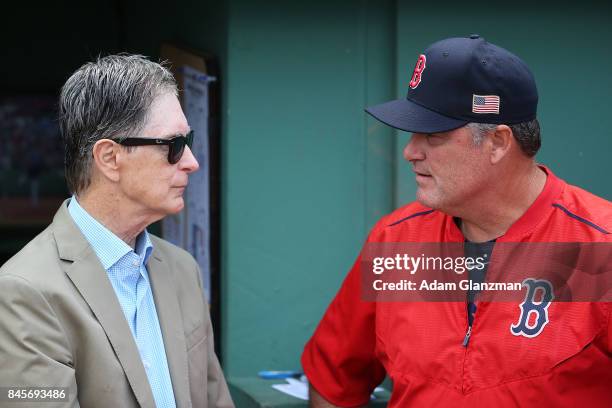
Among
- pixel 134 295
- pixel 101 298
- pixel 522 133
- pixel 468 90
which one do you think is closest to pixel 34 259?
pixel 101 298

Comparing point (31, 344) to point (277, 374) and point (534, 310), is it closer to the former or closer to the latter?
point (534, 310)

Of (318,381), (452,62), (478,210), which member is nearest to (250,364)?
(318,381)

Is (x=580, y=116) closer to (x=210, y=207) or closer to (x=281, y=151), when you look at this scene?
(x=281, y=151)

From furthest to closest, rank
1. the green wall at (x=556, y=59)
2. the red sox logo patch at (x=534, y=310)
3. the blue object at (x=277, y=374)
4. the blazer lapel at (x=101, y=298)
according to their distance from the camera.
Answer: the blue object at (x=277, y=374) < the green wall at (x=556, y=59) < the red sox logo patch at (x=534, y=310) < the blazer lapel at (x=101, y=298)

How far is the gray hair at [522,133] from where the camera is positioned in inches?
103

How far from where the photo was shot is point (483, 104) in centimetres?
259

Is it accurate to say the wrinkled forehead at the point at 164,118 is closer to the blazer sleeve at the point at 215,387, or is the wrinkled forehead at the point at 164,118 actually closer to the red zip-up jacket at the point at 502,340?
the blazer sleeve at the point at 215,387

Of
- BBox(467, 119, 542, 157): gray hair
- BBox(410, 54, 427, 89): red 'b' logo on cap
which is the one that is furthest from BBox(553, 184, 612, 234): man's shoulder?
BBox(410, 54, 427, 89): red 'b' logo on cap

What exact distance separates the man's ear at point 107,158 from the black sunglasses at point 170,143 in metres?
0.02

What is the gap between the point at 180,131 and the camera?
2475 mm

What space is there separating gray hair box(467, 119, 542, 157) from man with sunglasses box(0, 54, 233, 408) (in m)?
0.76

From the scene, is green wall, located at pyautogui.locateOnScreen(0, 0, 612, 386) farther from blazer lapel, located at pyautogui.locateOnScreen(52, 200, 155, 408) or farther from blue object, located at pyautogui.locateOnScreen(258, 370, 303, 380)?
blazer lapel, located at pyautogui.locateOnScreen(52, 200, 155, 408)

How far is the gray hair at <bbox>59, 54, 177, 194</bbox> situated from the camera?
94.2 inches

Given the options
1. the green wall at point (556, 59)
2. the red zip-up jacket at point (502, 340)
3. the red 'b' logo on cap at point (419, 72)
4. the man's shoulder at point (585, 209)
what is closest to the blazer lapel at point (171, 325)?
the red zip-up jacket at point (502, 340)
